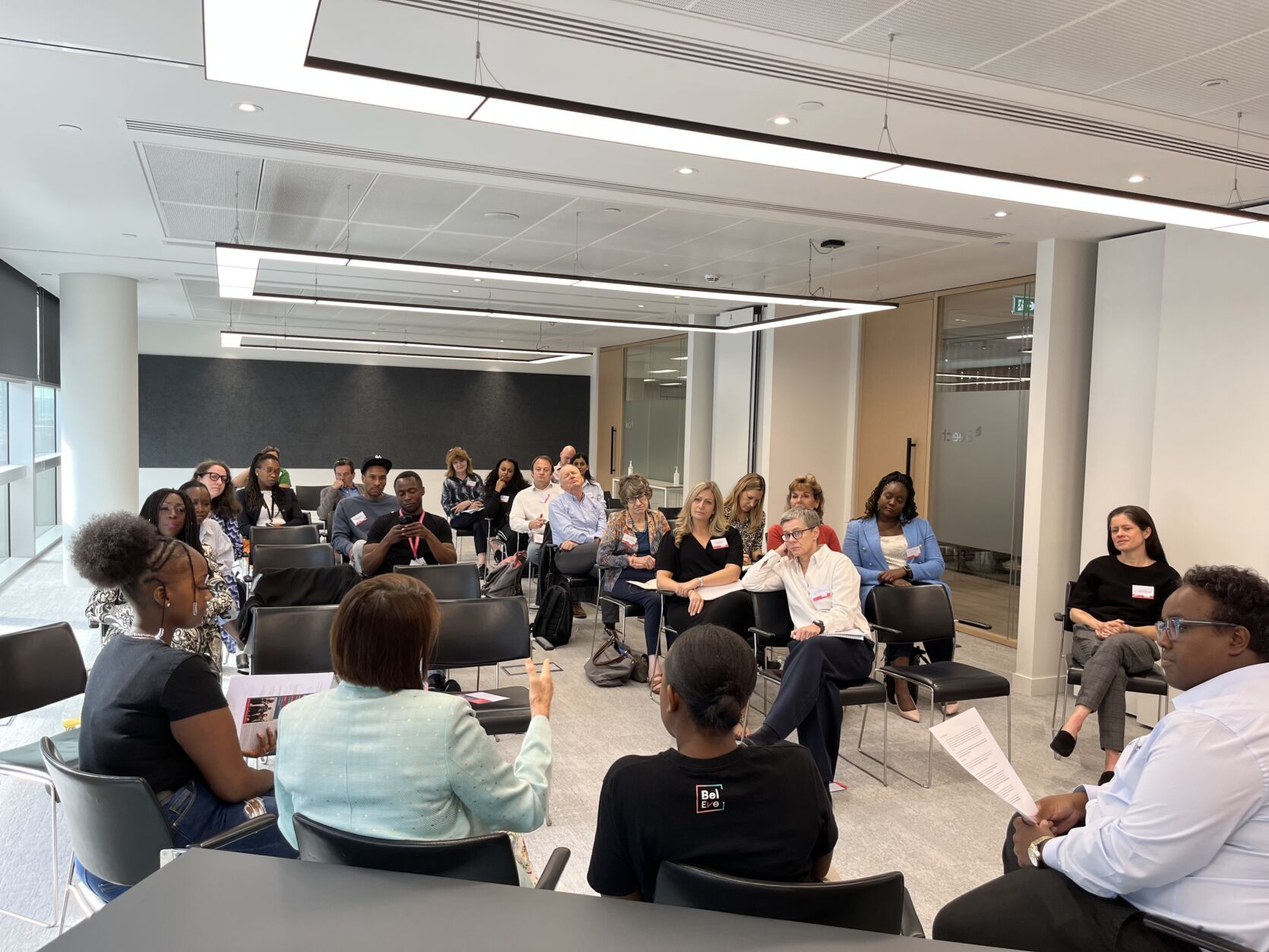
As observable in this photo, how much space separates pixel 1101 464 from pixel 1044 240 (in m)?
1.64

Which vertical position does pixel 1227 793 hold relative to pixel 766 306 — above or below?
below

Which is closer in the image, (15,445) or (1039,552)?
(1039,552)

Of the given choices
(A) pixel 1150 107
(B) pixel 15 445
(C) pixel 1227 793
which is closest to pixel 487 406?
(B) pixel 15 445

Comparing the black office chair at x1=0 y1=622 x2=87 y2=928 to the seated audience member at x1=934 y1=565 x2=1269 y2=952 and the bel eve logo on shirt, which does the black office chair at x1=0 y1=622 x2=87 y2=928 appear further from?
the seated audience member at x1=934 y1=565 x2=1269 y2=952

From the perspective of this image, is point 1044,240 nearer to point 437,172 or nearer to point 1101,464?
point 1101,464

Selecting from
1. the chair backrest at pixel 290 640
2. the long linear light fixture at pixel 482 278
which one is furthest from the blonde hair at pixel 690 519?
the chair backrest at pixel 290 640

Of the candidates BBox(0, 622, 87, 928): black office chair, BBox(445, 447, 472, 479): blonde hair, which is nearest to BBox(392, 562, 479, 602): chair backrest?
BBox(0, 622, 87, 928): black office chair

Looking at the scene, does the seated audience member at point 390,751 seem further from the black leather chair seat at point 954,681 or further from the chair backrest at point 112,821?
the black leather chair seat at point 954,681

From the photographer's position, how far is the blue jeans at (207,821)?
229 cm

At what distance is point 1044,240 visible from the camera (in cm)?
641

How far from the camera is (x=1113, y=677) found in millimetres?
4758

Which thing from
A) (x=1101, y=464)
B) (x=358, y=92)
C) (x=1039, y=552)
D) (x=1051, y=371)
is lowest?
(x=1039, y=552)

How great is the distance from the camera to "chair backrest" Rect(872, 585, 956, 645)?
5.05m

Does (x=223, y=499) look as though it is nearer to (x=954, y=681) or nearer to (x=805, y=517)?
(x=805, y=517)
